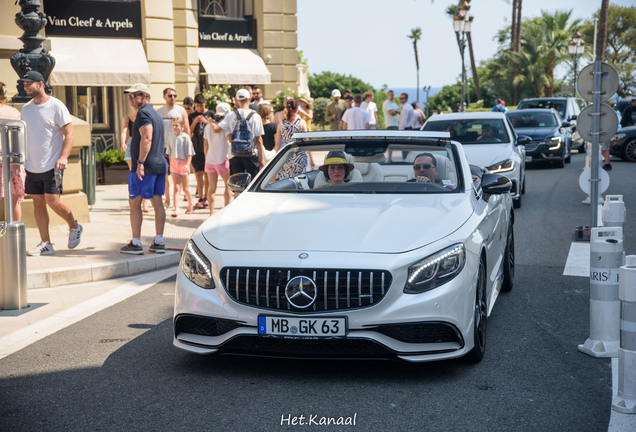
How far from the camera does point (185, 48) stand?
920 inches

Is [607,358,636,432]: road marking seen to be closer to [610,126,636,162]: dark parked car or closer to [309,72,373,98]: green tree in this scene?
[610,126,636,162]: dark parked car

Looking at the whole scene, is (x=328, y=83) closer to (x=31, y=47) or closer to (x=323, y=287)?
(x=31, y=47)

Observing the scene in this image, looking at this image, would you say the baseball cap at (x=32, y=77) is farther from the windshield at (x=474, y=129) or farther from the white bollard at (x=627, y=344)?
the windshield at (x=474, y=129)

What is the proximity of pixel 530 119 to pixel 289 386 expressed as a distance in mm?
→ 17539

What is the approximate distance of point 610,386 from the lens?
4348 millimetres

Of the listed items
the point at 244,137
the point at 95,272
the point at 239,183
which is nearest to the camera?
the point at 239,183

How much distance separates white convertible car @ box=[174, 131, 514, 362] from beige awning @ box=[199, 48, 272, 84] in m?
19.3

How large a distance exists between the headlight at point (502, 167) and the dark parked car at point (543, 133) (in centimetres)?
775

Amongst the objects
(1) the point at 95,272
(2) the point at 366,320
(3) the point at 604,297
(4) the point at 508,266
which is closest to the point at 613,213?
(4) the point at 508,266

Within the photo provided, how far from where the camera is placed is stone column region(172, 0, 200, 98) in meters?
23.2

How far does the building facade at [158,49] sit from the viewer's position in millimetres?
20391

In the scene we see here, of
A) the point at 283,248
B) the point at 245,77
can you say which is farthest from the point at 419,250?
the point at 245,77

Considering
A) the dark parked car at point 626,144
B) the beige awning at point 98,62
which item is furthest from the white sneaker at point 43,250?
the dark parked car at point 626,144

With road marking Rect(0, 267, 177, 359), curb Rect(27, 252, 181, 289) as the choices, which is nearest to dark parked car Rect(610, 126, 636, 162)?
curb Rect(27, 252, 181, 289)
